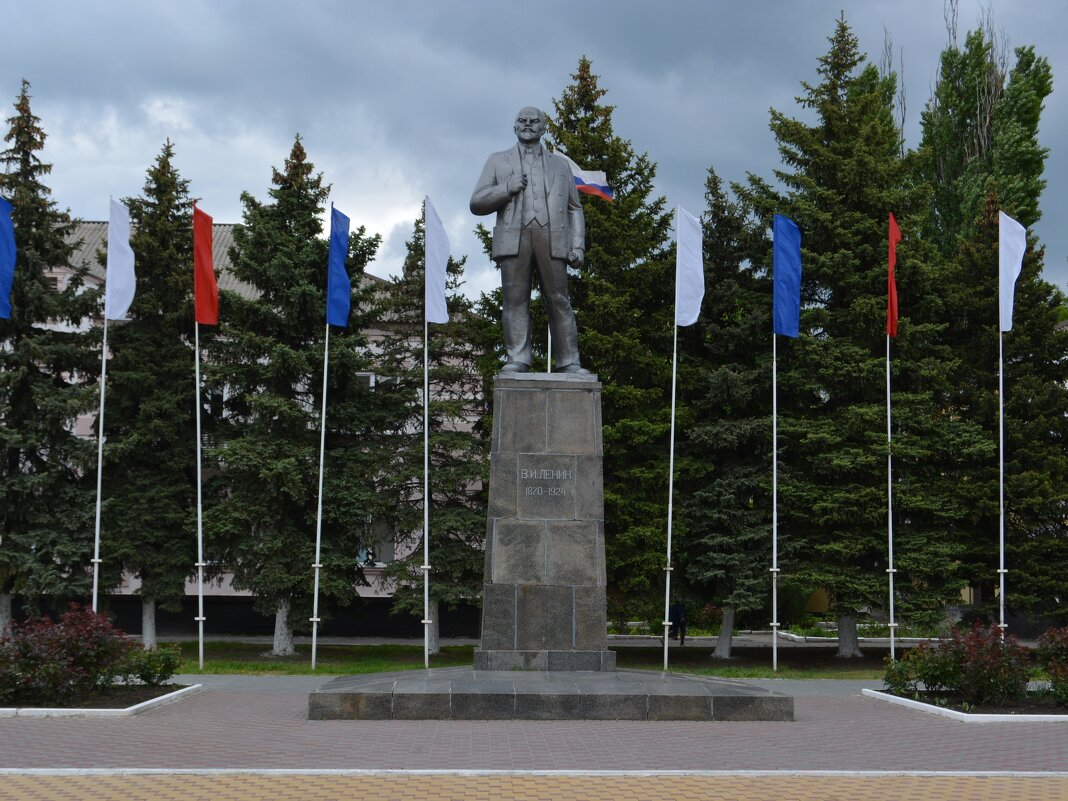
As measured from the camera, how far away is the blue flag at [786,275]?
20.9 meters

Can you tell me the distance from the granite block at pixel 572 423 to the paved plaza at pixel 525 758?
359 centimetres

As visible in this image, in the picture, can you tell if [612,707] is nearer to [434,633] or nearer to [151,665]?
[151,665]

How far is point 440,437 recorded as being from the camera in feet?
78.1

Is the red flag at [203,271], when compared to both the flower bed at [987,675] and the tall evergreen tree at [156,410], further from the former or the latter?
the flower bed at [987,675]

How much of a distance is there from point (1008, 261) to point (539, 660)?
13178 millimetres

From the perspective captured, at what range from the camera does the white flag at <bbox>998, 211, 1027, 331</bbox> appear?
67.6 ft

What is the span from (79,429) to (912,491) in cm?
2236

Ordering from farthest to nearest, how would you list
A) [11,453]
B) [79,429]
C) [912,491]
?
[79,429]
[11,453]
[912,491]

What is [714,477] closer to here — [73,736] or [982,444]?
[982,444]

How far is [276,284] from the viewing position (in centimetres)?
2452

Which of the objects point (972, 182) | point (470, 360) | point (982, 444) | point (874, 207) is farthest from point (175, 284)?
point (972, 182)

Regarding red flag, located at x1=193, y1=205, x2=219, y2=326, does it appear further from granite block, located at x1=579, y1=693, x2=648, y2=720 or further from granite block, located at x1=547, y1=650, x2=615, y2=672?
granite block, located at x1=579, y1=693, x2=648, y2=720

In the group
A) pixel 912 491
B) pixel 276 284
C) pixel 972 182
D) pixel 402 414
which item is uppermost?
pixel 972 182

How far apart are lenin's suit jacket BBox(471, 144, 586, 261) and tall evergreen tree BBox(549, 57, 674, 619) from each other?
950 cm
